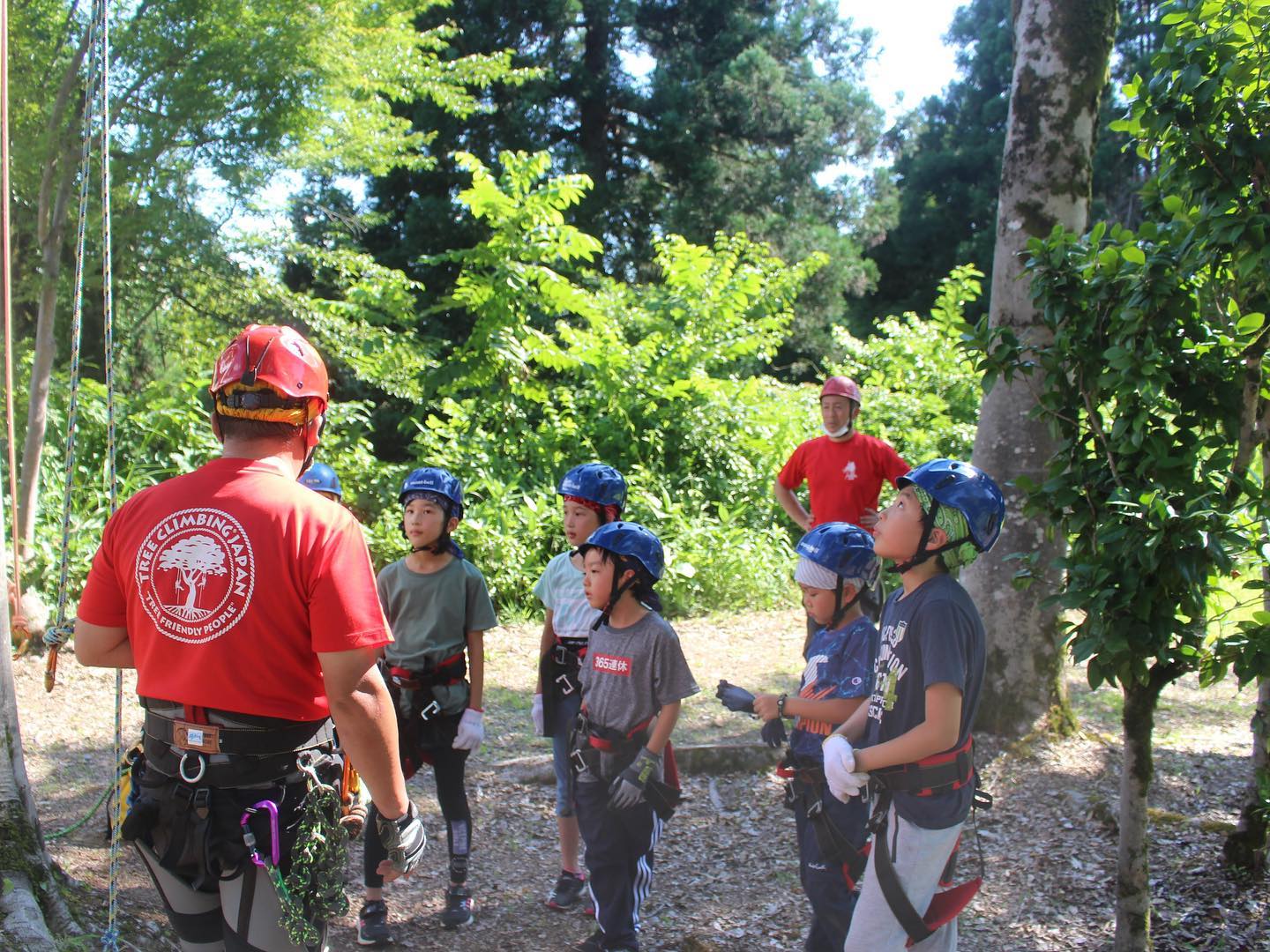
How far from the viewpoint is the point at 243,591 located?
233cm

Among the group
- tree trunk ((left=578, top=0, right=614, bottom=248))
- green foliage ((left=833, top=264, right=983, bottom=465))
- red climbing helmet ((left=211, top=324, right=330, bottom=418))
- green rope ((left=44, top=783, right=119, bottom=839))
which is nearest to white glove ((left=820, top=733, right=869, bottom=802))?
red climbing helmet ((left=211, top=324, right=330, bottom=418))

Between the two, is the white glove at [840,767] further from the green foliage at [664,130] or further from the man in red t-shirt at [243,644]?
the green foliage at [664,130]

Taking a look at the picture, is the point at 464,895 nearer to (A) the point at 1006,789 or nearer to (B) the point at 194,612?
(B) the point at 194,612

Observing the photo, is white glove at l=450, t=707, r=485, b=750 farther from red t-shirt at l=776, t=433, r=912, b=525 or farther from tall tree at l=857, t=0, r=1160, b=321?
tall tree at l=857, t=0, r=1160, b=321

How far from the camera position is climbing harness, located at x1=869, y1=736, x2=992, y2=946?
9.80 ft

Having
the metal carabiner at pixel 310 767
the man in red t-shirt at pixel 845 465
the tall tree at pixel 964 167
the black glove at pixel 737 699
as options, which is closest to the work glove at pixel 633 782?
the black glove at pixel 737 699

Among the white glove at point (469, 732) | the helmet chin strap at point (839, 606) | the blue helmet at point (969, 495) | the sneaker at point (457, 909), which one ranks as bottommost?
the sneaker at point (457, 909)

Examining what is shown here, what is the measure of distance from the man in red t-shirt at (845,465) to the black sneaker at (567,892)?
9.55ft

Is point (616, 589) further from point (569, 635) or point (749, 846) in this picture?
point (749, 846)

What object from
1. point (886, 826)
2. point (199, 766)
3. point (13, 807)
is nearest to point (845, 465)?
point (886, 826)

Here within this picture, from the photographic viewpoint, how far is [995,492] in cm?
312

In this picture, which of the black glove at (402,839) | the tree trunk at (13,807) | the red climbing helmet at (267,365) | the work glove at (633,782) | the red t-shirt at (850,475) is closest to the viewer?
the red climbing helmet at (267,365)

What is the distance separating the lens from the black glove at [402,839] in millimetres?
2576

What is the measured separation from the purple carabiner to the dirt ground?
1611 mm
